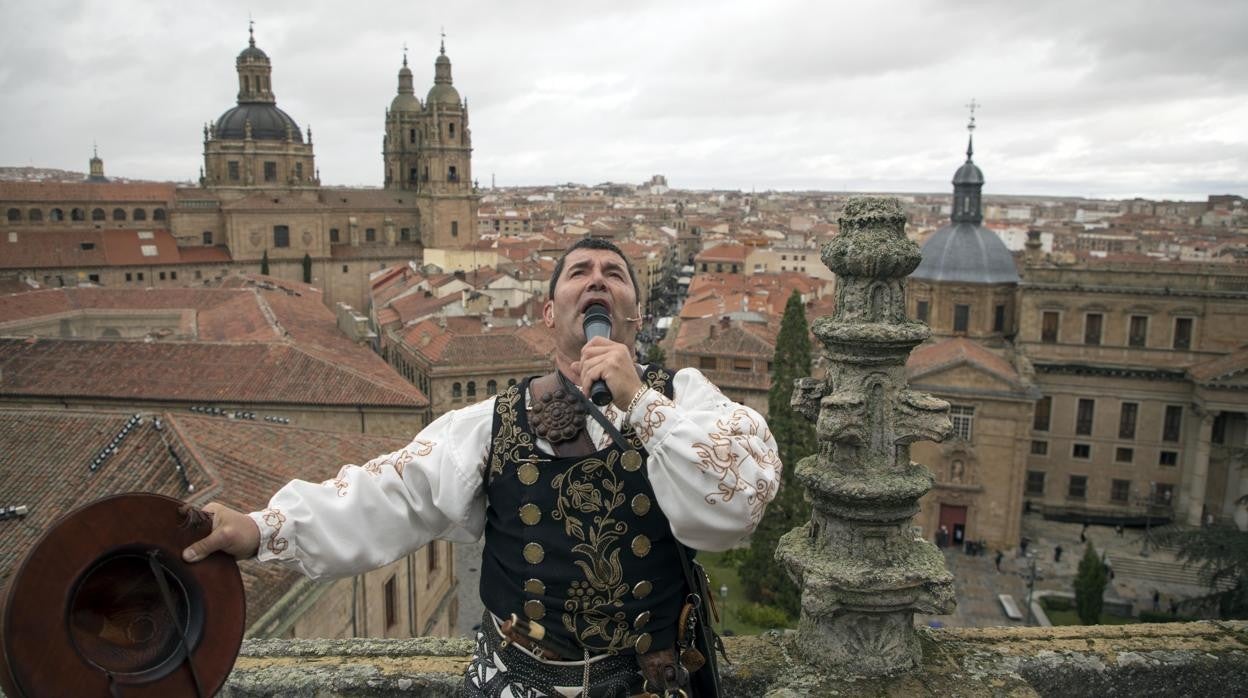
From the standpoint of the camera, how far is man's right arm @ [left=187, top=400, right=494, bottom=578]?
302cm

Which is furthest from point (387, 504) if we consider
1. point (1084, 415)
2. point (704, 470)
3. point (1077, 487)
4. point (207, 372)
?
point (1077, 487)

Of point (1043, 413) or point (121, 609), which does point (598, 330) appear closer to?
point (121, 609)

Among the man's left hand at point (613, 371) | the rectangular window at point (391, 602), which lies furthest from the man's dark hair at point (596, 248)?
the rectangular window at point (391, 602)

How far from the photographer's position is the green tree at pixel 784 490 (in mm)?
22516

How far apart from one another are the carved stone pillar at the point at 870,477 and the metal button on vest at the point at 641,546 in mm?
907

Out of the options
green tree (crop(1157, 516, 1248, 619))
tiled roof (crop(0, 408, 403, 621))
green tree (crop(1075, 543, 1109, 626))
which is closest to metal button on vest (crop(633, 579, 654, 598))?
tiled roof (crop(0, 408, 403, 621))

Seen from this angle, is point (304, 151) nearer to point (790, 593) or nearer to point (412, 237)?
point (412, 237)

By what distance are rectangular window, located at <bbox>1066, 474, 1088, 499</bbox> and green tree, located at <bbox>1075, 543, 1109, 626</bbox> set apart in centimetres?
1112

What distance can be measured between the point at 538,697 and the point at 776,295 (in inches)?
1981

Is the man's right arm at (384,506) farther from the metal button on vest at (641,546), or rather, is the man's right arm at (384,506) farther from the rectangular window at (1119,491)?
the rectangular window at (1119,491)

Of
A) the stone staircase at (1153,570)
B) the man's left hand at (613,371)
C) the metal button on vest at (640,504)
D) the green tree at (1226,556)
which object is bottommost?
the stone staircase at (1153,570)

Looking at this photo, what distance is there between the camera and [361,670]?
13.9 feet

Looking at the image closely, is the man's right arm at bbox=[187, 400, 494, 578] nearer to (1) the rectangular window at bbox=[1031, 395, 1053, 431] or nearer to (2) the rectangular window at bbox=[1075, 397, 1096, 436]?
(1) the rectangular window at bbox=[1031, 395, 1053, 431]

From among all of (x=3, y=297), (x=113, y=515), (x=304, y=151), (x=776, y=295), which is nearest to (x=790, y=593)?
(x=113, y=515)
